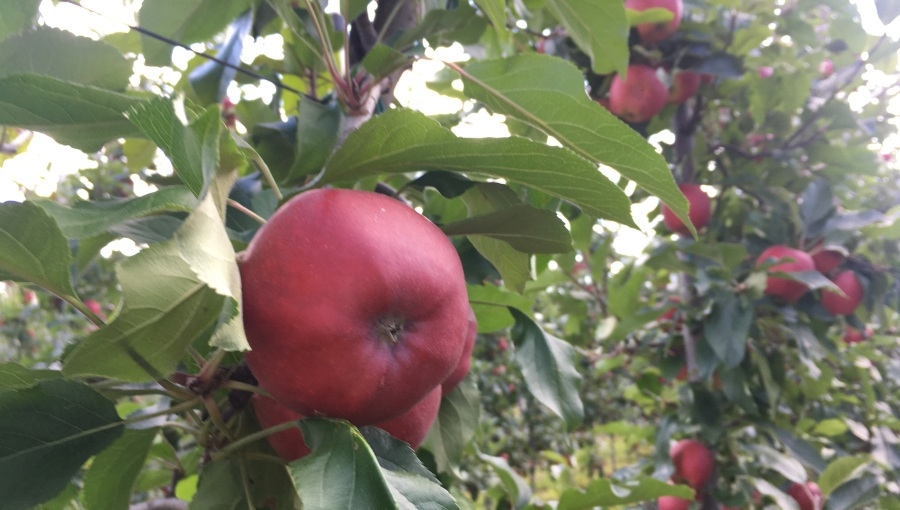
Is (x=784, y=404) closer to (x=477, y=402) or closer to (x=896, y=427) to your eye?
(x=896, y=427)

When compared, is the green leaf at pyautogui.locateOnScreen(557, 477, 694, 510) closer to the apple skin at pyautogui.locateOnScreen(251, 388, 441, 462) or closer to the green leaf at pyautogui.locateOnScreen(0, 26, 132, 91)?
the apple skin at pyautogui.locateOnScreen(251, 388, 441, 462)

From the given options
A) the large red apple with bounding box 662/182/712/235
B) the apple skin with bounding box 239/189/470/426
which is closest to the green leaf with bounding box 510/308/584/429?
the apple skin with bounding box 239/189/470/426

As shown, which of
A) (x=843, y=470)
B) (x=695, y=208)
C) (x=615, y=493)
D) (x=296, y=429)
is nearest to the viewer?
(x=296, y=429)

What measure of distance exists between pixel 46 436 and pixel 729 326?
1.09 meters

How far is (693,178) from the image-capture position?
4.89 ft

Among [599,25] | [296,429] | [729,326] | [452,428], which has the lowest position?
[729,326]

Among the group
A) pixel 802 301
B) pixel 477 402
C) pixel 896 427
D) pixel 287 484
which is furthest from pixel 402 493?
pixel 896 427

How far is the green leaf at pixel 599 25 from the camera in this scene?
0.64m

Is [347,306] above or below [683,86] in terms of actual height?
above

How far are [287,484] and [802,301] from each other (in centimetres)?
122

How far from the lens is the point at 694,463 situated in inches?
50.7

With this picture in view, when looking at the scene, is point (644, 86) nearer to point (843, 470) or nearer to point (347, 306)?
point (843, 470)

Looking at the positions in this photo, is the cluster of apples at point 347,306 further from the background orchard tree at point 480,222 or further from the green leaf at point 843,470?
the green leaf at point 843,470

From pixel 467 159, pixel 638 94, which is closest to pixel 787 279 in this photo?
pixel 638 94
